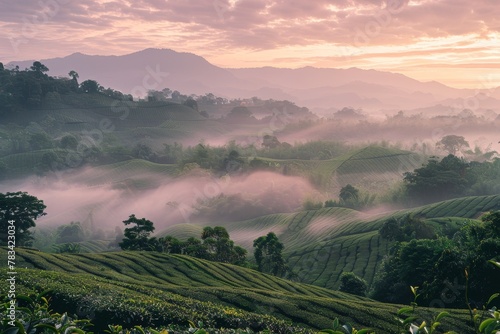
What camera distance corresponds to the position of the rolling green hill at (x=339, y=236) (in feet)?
223

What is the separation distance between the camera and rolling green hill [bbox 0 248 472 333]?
1438 centimetres

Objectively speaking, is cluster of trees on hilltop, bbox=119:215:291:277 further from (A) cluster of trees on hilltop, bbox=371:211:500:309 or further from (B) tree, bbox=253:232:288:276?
(A) cluster of trees on hilltop, bbox=371:211:500:309

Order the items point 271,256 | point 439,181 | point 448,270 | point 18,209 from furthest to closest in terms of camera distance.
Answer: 1. point 439,181
2. point 271,256
3. point 18,209
4. point 448,270

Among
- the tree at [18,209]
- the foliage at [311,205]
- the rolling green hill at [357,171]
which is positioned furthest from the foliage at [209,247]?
the rolling green hill at [357,171]

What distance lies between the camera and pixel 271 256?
180 ft

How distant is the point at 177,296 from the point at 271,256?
37.3m

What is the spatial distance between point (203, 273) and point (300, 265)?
4446 cm

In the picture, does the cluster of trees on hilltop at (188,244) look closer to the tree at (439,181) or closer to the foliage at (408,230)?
the foliage at (408,230)

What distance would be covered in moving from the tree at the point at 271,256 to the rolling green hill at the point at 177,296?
18.5 meters

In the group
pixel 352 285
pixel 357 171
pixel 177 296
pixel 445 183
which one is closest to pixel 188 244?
pixel 352 285

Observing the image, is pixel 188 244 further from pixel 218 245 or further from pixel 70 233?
pixel 70 233

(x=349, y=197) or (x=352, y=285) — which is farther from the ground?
(x=352, y=285)

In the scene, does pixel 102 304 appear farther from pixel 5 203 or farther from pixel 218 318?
pixel 5 203

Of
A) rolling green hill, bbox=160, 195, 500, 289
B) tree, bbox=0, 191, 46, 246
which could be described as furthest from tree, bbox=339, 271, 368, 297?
tree, bbox=0, 191, 46, 246
